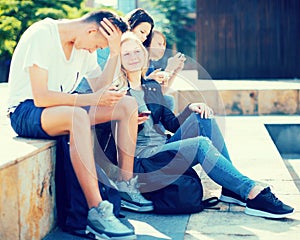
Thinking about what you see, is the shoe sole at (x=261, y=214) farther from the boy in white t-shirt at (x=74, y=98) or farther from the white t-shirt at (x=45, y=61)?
the white t-shirt at (x=45, y=61)

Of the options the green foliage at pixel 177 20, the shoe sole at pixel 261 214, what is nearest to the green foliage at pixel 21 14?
the green foliage at pixel 177 20

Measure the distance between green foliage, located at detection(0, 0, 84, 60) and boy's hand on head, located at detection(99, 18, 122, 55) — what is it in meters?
9.92

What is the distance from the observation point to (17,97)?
354 centimetres

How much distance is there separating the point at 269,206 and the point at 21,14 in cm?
1124

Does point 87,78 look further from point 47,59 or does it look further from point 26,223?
point 26,223

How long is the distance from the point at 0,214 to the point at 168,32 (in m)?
19.2

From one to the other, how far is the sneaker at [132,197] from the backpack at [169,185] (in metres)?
0.03

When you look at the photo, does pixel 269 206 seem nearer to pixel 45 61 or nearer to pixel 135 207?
pixel 135 207

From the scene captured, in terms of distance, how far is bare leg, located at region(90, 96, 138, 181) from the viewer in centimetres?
358

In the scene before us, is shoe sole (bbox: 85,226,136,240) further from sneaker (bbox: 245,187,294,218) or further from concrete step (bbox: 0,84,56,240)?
sneaker (bbox: 245,187,294,218)

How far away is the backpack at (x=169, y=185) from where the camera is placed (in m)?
3.68

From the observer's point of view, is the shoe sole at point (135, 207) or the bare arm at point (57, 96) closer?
the bare arm at point (57, 96)

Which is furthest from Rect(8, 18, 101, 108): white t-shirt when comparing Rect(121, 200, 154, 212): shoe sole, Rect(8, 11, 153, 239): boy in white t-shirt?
Rect(121, 200, 154, 212): shoe sole

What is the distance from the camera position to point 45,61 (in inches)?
132
